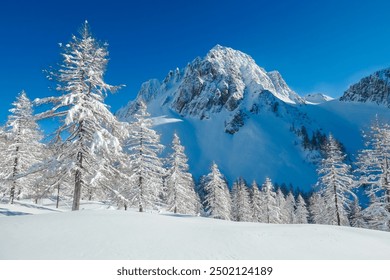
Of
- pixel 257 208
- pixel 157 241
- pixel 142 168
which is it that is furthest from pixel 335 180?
pixel 157 241

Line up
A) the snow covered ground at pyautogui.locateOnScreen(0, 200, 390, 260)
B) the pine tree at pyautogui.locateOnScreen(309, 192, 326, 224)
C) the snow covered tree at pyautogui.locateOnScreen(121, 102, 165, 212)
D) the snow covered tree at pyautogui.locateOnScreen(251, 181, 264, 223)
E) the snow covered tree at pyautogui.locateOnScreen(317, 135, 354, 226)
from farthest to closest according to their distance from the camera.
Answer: the snow covered tree at pyautogui.locateOnScreen(251, 181, 264, 223)
the pine tree at pyautogui.locateOnScreen(309, 192, 326, 224)
the snow covered tree at pyautogui.locateOnScreen(317, 135, 354, 226)
the snow covered tree at pyautogui.locateOnScreen(121, 102, 165, 212)
the snow covered ground at pyautogui.locateOnScreen(0, 200, 390, 260)

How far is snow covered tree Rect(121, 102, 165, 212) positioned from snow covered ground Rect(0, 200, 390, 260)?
1471 centimetres

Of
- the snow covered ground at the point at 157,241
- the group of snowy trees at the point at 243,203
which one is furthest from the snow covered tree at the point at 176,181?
the snow covered ground at the point at 157,241

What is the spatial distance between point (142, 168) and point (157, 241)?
738 inches

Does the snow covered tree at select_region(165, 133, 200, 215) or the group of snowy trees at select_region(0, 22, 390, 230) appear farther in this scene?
the snow covered tree at select_region(165, 133, 200, 215)

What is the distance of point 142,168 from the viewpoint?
95.9ft

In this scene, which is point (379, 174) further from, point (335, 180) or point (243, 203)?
point (243, 203)

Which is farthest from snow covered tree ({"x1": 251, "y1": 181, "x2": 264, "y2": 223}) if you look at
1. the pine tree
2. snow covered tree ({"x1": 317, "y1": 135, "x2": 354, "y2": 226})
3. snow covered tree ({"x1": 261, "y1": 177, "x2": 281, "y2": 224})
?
snow covered tree ({"x1": 317, "y1": 135, "x2": 354, "y2": 226})

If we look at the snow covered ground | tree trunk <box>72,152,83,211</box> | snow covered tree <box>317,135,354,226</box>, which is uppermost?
snow covered tree <box>317,135,354,226</box>

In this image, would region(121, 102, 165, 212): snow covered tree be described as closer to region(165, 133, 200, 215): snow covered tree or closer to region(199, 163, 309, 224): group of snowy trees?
region(165, 133, 200, 215): snow covered tree

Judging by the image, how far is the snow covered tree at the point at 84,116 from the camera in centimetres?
1673

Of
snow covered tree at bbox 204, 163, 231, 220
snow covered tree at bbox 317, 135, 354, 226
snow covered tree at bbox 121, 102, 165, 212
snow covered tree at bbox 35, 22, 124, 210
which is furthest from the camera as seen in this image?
snow covered tree at bbox 204, 163, 231, 220

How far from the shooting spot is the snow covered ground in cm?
969
